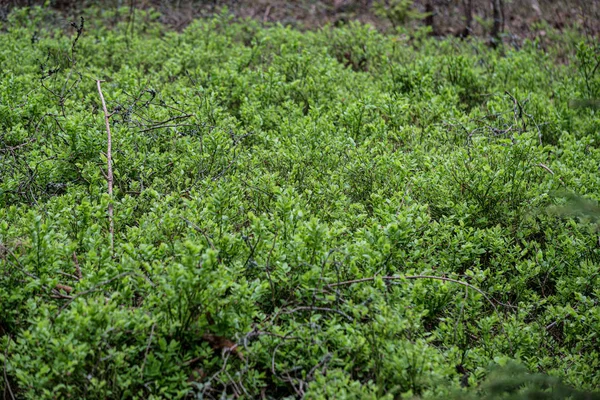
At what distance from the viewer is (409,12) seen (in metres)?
9.39

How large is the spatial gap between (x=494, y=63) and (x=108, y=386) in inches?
249

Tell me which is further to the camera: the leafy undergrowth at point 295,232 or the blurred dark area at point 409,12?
the blurred dark area at point 409,12

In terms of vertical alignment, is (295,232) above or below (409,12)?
below

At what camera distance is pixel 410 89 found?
22.3ft

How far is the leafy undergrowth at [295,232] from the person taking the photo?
2.98 m

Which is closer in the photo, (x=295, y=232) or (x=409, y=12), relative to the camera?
(x=295, y=232)

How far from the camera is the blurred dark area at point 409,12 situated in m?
9.44

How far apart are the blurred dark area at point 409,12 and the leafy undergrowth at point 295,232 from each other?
2.62 meters

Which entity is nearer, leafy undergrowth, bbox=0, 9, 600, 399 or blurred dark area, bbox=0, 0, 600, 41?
leafy undergrowth, bbox=0, 9, 600, 399

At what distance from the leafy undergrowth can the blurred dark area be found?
262 centimetres

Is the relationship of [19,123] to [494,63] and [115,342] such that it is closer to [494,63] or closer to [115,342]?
[115,342]

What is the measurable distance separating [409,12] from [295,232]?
22.1 ft

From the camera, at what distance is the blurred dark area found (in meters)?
9.44

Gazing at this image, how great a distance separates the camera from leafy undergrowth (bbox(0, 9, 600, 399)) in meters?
2.98
